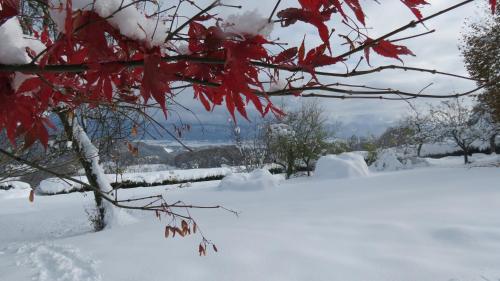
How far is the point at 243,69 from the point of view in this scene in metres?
0.58

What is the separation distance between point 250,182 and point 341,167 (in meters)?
2.97

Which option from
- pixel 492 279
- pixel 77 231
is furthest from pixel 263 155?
pixel 492 279

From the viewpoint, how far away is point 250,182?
1056 cm

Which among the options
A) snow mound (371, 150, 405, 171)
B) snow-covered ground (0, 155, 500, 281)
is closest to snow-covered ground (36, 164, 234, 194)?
snow mound (371, 150, 405, 171)

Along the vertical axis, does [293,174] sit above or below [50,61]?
below

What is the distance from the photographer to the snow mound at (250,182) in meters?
10.4

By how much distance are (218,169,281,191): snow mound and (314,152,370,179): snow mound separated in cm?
199

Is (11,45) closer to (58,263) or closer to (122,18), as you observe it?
(122,18)

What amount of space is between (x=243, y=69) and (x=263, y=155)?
67.8ft

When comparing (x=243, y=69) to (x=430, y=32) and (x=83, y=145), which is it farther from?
(x=83, y=145)

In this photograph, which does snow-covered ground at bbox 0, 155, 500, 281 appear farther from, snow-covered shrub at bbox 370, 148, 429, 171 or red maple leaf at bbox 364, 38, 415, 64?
snow-covered shrub at bbox 370, 148, 429, 171

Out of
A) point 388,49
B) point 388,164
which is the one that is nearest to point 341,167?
point 388,164

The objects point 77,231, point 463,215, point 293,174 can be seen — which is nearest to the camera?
point 463,215

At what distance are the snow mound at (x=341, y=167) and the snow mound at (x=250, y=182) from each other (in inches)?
78.4
